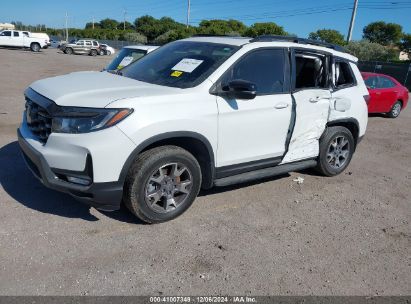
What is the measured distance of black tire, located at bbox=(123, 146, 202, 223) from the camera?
353 centimetres

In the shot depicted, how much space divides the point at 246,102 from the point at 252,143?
491mm

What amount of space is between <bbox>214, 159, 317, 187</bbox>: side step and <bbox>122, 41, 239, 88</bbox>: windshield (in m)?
1.14

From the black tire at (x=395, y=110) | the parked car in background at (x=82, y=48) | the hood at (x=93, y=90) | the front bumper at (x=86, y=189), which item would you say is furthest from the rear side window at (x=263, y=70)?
the parked car in background at (x=82, y=48)

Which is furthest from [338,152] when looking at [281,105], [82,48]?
[82,48]

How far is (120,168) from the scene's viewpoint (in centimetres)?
337

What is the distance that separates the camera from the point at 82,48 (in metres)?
42.9

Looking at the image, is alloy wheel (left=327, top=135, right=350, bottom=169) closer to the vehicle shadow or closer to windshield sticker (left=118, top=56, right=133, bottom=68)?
the vehicle shadow

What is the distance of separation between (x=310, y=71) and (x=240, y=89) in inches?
69.5

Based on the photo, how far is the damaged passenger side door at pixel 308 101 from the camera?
15.4 ft

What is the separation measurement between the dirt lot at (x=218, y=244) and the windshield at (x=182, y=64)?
1.49 m

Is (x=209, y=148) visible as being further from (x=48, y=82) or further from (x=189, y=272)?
(x=48, y=82)

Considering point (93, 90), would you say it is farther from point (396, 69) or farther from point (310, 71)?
point (396, 69)

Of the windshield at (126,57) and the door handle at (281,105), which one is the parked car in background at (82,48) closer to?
the windshield at (126,57)

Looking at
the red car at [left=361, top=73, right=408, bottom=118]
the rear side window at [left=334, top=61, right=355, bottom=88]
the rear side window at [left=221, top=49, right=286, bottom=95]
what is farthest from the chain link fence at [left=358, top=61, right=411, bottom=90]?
the rear side window at [left=221, top=49, right=286, bottom=95]
